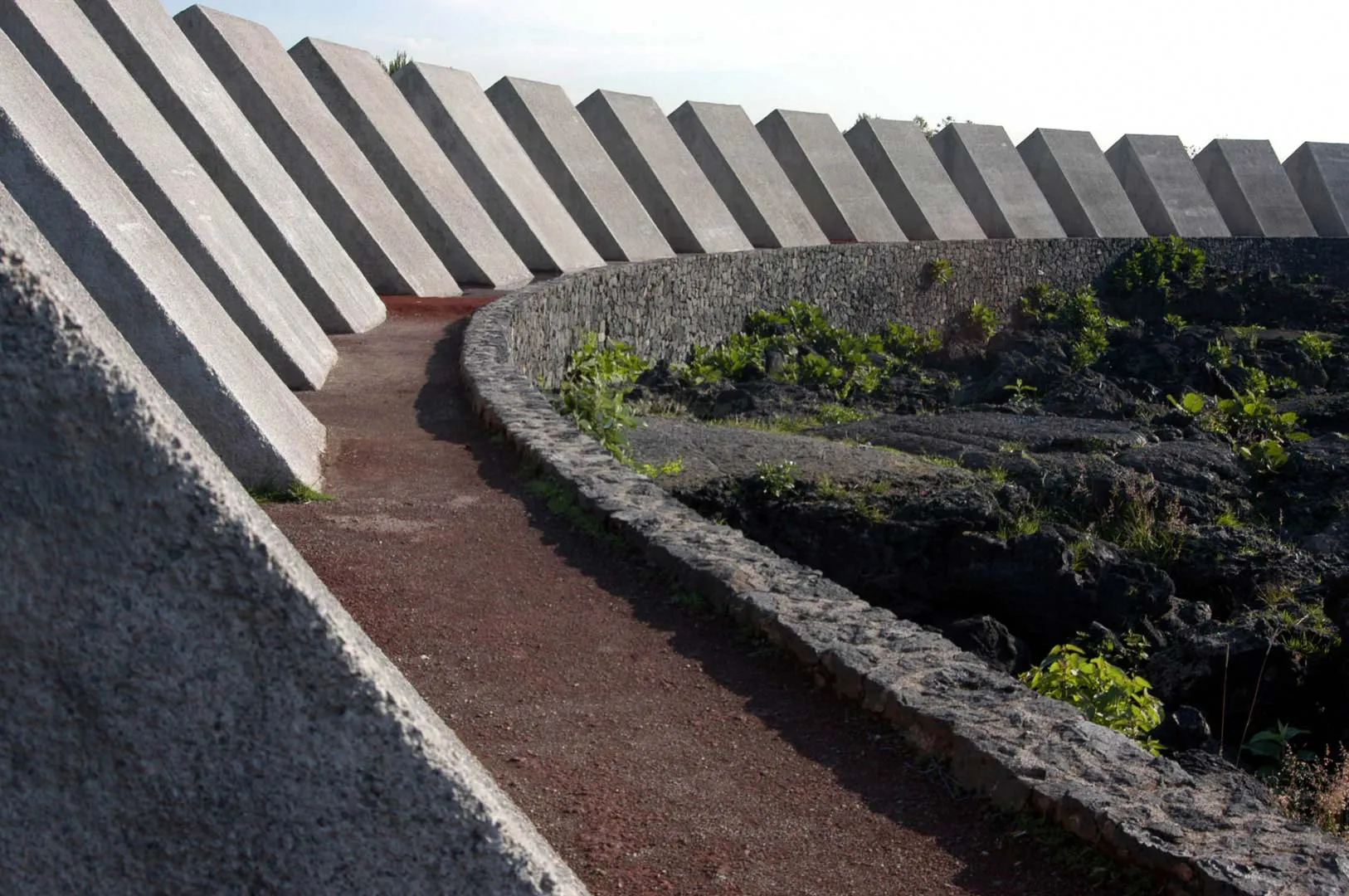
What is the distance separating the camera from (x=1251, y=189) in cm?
2883

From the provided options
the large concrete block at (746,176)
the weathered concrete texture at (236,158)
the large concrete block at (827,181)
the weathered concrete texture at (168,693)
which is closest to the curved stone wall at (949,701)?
the weathered concrete texture at (236,158)

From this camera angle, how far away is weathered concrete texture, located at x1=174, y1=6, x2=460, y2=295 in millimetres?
13016

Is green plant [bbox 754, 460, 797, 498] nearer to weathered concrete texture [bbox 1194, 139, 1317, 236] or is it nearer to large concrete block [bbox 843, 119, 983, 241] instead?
large concrete block [bbox 843, 119, 983, 241]

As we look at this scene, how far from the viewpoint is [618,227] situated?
1742 cm

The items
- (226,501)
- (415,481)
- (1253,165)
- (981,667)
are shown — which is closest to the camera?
(226,501)

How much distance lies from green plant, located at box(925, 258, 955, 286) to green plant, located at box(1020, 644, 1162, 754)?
15772mm

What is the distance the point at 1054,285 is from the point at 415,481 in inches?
714

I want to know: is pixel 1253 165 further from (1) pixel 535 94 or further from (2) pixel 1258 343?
(1) pixel 535 94

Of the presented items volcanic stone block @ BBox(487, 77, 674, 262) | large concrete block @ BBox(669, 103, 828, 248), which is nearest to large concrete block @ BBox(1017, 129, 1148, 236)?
large concrete block @ BBox(669, 103, 828, 248)

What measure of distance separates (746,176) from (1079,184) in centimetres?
848

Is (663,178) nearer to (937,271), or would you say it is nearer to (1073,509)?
(937,271)

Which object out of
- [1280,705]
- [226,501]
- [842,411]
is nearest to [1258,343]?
[842,411]

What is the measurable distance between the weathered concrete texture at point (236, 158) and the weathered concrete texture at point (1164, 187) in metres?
19.0

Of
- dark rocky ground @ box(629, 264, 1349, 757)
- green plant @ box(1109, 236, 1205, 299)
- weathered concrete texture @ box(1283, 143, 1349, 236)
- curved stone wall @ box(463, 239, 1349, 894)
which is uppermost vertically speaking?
weathered concrete texture @ box(1283, 143, 1349, 236)
